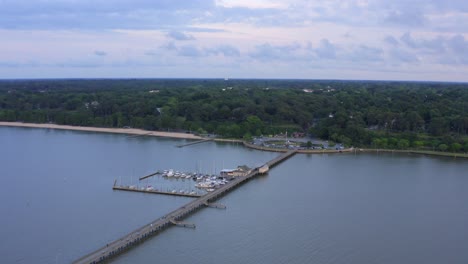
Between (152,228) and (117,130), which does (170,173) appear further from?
(117,130)

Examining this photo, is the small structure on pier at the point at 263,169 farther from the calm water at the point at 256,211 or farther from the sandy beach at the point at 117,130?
the sandy beach at the point at 117,130

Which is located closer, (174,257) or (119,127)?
(174,257)

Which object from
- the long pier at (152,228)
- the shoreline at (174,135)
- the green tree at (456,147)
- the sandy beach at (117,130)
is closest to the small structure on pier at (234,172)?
the long pier at (152,228)

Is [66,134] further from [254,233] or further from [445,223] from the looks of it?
[445,223]

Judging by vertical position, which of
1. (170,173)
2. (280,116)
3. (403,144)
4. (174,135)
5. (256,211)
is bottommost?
(256,211)

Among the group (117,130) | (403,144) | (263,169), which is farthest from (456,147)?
(117,130)

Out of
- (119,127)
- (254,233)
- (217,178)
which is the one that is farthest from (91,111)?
(254,233)

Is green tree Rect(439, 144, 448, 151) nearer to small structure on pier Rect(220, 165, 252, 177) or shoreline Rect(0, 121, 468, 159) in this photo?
shoreline Rect(0, 121, 468, 159)
